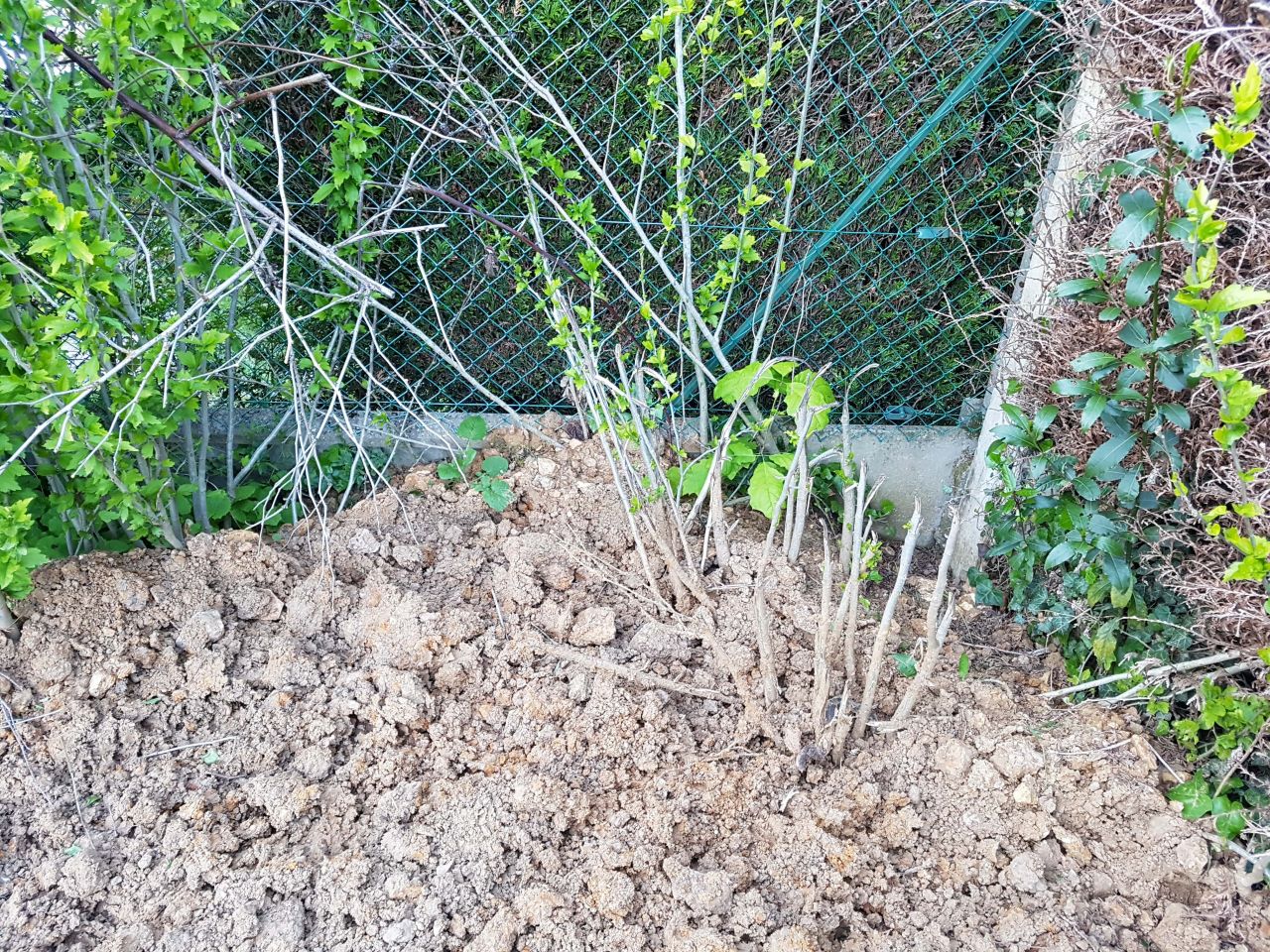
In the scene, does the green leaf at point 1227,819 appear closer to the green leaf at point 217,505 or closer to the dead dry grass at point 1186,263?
the dead dry grass at point 1186,263

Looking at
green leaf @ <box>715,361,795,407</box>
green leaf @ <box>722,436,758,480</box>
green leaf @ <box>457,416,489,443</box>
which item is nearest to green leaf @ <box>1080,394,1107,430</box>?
green leaf @ <box>715,361,795,407</box>

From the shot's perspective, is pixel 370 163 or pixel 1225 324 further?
pixel 370 163

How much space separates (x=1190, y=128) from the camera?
5.51 ft

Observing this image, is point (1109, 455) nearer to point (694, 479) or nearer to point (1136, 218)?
point (1136, 218)

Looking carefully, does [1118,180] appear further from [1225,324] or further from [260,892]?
[260,892]

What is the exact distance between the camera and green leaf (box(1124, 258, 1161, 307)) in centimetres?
185

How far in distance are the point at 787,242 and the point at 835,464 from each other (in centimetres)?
82

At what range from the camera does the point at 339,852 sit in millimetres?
1993

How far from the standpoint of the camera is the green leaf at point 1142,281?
1.85 meters

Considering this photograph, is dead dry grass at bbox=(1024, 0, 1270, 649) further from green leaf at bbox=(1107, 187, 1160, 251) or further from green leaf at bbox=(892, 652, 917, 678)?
green leaf at bbox=(892, 652, 917, 678)

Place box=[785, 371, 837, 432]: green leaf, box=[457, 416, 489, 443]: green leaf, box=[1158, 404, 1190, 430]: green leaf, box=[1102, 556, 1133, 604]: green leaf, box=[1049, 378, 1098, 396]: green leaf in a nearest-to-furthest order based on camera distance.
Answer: box=[1158, 404, 1190, 430]: green leaf → box=[1049, 378, 1098, 396]: green leaf → box=[1102, 556, 1133, 604]: green leaf → box=[785, 371, 837, 432]: green leaf → box=[457, 416, 489, 443]: green leaf

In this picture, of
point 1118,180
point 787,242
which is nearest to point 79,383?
point 787,242

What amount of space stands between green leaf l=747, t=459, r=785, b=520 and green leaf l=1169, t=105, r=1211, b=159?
1417 mm

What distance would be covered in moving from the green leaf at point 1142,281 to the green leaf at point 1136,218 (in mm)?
57
